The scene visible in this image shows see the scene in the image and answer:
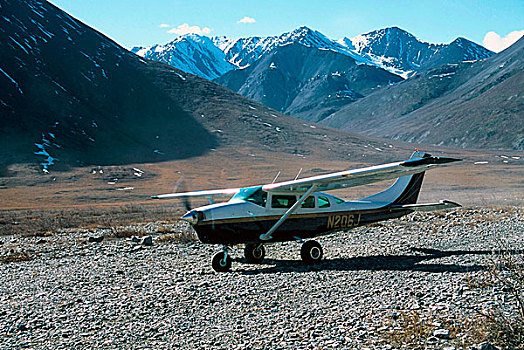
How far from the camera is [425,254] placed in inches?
554

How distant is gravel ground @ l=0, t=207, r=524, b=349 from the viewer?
292 inches

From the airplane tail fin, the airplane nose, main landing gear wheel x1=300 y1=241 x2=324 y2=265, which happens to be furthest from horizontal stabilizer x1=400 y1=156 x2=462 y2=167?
the airplane nose

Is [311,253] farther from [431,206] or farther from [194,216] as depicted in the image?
[431,206]

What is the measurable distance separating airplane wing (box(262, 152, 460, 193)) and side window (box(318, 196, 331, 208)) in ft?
1.00

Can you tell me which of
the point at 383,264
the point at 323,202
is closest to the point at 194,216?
the point at 323,202

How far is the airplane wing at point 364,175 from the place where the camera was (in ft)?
37.5

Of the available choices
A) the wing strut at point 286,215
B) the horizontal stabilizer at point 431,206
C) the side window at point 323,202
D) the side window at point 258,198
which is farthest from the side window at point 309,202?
the horizontal stabilizer at point 431,206

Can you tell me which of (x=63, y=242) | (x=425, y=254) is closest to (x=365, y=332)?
(x=425, y=254)

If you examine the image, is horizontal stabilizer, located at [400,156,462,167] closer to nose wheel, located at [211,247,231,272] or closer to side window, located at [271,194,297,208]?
side window, located at [271,194,297,208]

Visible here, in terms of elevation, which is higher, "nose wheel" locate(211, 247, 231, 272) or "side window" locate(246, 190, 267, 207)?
"side window" locate(246, 190, 267, 207)

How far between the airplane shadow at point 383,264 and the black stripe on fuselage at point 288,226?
0.95 metres

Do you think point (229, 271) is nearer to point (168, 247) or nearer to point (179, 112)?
point (168, 247)

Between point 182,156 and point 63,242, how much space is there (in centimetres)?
10411

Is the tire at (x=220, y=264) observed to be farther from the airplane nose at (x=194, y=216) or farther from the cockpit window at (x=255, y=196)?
the cockpit window at (x=255, y=196)
